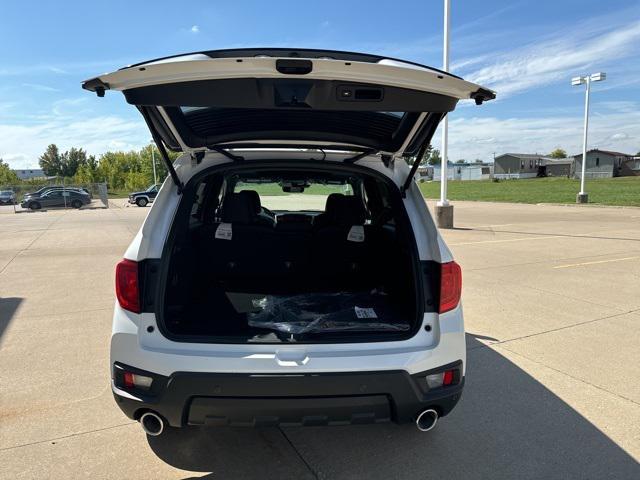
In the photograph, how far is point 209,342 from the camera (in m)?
2.22

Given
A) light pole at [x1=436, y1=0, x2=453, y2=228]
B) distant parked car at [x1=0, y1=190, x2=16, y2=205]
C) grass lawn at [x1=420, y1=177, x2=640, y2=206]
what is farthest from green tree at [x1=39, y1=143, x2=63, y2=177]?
light pole at [x1=436, y1=0, x2=453, y2=228]

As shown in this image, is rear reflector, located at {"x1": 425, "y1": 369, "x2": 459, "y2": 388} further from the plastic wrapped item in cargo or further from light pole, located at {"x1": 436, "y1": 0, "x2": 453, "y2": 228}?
light pole, located at {"x1": 436, "y1": 0, "x2": 453, "y2": 228}

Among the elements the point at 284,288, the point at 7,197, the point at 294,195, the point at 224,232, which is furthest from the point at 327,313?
the point at 7,197

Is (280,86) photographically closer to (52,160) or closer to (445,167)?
(445,167)

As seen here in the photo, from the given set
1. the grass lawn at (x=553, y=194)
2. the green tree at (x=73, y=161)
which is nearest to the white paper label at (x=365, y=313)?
the grass lawn at (x=553, y=194)

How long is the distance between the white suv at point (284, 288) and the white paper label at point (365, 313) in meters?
0.02

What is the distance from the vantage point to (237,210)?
351 centimetres

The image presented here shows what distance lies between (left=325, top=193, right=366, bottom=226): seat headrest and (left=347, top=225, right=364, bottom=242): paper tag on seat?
3.3 inches

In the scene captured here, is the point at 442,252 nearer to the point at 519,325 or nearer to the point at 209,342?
the point at 209,342

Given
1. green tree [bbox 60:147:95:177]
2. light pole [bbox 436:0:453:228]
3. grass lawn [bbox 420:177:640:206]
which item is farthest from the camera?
green tree [bbox 60:147:95:177]

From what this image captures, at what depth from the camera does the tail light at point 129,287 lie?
229cm

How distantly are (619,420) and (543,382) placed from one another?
0.59 meters

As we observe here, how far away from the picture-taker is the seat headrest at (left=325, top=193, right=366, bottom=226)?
3.58 meters

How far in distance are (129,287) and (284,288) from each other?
48.5 inches
